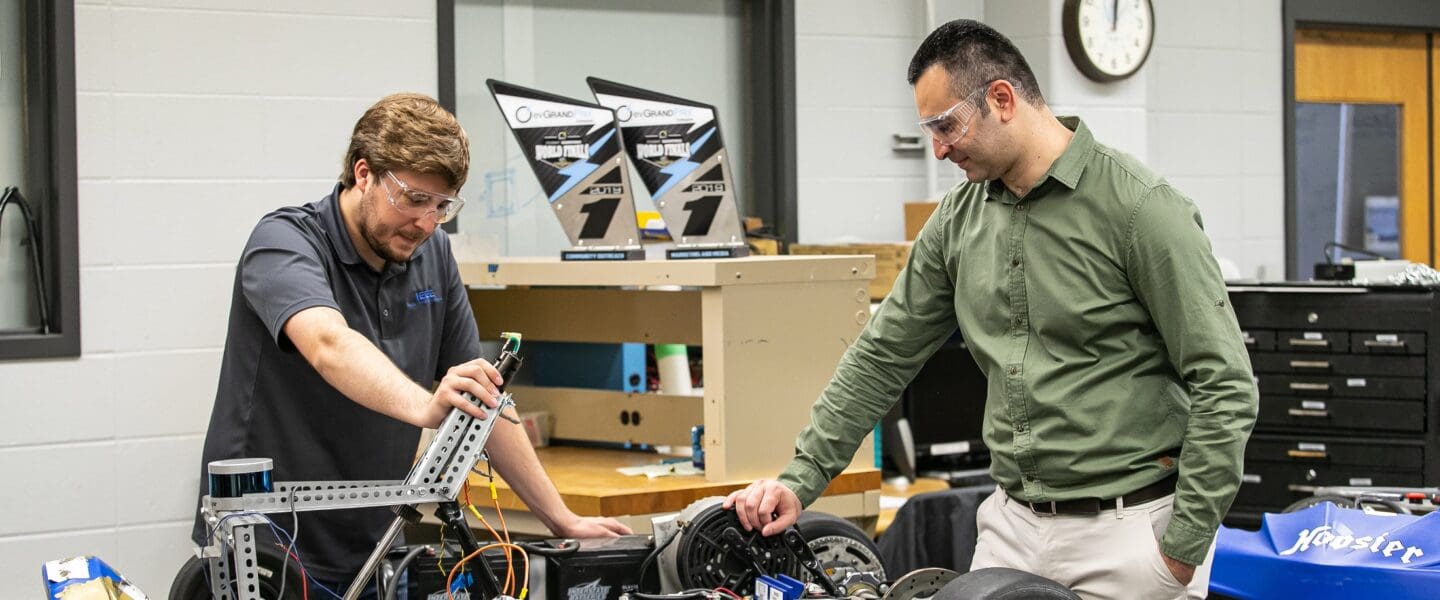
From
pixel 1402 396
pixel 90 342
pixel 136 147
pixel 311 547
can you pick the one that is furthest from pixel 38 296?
pixel 1402 396

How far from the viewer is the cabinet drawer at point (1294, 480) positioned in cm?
359

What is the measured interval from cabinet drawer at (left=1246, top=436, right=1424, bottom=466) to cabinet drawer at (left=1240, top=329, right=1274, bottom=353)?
0.75 feet

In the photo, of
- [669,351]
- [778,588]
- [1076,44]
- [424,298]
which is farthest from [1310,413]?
[424,298]

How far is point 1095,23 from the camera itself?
468 centimetres

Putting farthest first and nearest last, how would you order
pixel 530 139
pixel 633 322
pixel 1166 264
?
pixel 633 322
pixel 530 139
pixel 1166 264

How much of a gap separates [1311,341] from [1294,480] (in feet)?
1.17

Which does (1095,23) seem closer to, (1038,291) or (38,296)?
(1038,291)

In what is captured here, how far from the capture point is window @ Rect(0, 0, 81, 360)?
11.7 feet

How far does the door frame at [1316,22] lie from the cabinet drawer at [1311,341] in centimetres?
186

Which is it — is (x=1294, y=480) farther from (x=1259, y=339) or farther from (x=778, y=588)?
(x=778, y=588)

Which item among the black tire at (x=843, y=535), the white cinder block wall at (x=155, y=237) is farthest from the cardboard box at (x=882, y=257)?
the black tire at (x=843, y=535)

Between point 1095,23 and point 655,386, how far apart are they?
201 cm

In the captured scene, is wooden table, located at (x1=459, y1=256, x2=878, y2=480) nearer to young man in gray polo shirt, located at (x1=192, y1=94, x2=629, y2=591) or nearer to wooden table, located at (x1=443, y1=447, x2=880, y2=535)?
wooden table, located at (x1=443, y1=447, x2=880, y2=535)

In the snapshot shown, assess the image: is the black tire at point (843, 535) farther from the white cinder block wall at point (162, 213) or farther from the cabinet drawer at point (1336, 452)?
the white cinder block wall at point (162, 213)
